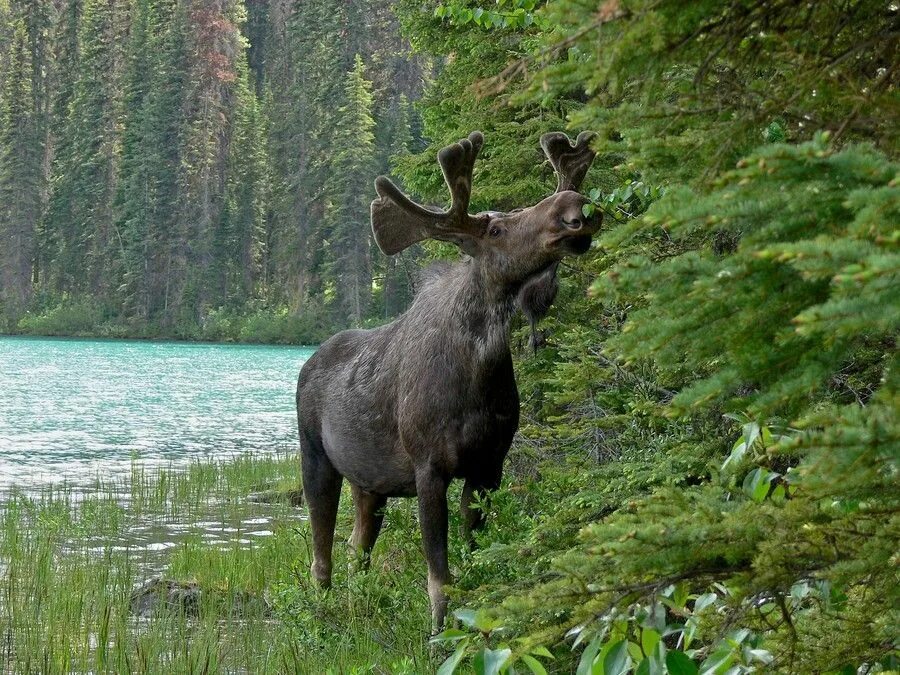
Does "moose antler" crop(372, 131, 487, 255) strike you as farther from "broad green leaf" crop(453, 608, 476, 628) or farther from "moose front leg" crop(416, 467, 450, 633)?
"broad green leaf" crop(453, 608, 476, 628)

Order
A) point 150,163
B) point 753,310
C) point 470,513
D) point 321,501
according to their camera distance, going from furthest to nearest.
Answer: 1. point 150,163
2. point 321,501
3. point 470,513
4. point 753,310

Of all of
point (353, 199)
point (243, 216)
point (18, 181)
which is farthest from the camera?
point (18, 181)

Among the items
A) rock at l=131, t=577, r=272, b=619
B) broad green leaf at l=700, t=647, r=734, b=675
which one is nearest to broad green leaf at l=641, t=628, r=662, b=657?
broad green leaf at l=700, t=647, r=734, b=675

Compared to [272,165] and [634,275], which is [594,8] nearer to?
[634,275]

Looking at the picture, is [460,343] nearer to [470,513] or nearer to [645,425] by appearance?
[470,513]

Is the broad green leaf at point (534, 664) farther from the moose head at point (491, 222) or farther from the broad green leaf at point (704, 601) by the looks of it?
the moose head at point (491, 222)

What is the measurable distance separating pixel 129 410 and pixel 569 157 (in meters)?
23.3

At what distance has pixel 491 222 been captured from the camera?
591 cm

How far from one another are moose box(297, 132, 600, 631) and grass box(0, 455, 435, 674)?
59cm

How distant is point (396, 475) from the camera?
21.3 feet

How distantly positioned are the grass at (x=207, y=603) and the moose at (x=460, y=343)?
59 cm

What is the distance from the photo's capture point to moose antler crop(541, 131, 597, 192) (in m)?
6.08

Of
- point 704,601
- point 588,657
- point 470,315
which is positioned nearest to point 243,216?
point 470,315

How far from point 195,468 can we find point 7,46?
74.5 metres
